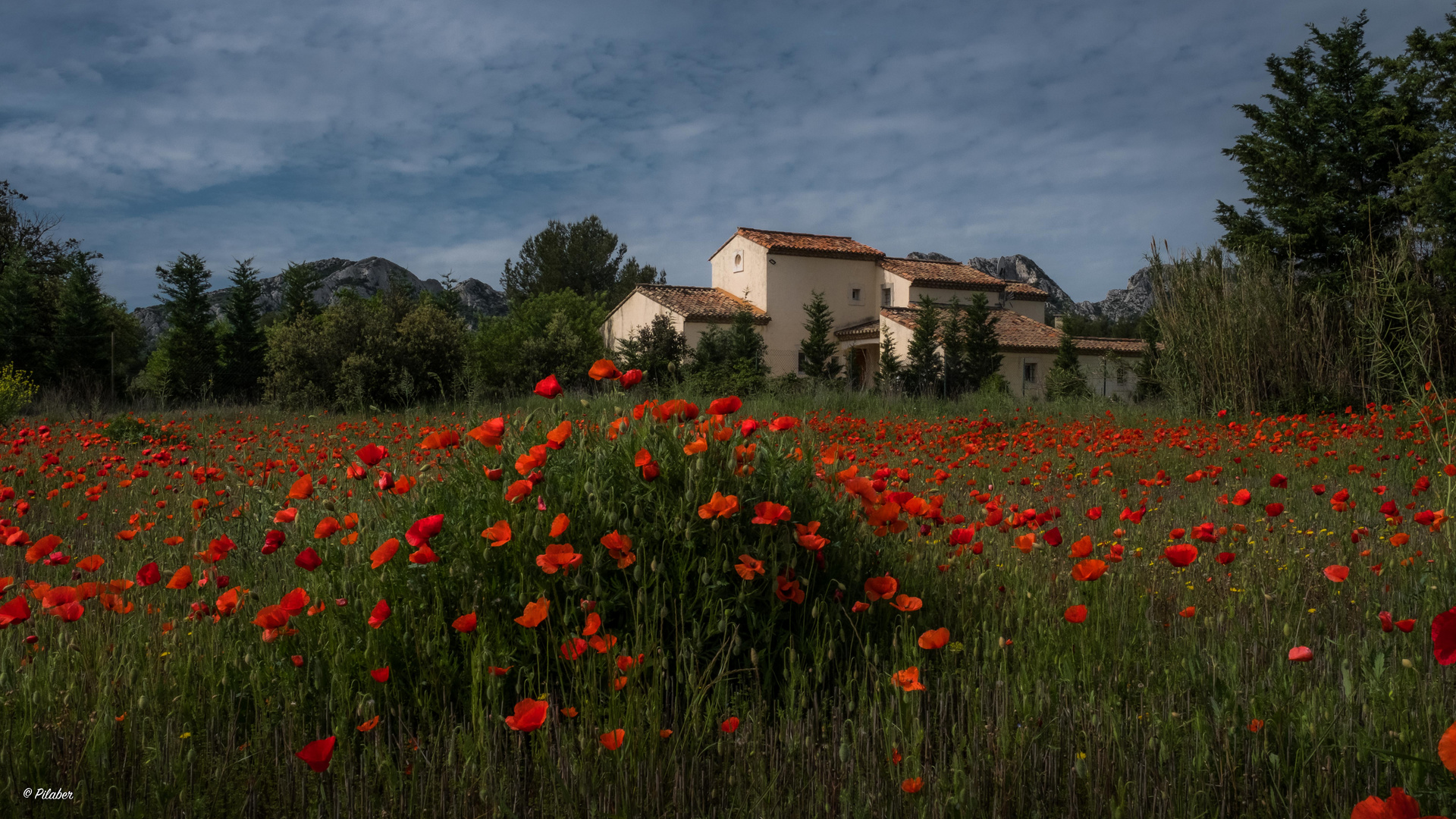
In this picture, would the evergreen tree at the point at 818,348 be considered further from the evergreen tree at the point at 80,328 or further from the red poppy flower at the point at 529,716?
the red poppy flower at the point at 529,716

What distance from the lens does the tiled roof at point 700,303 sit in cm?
3297

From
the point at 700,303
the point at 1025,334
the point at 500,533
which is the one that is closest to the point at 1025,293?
the point at 1025,334

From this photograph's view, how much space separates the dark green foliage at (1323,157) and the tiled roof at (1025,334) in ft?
42.5

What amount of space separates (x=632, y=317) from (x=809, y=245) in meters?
8.60

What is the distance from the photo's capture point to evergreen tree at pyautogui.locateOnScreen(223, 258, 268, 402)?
2536 centimetres

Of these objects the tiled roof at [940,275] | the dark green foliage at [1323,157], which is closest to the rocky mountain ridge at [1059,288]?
the tiled roof at [940,275]

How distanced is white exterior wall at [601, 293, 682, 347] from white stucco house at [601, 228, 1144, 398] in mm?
64

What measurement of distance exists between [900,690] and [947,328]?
28970 mm

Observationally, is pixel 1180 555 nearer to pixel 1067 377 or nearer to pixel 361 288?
pixel 1067 377

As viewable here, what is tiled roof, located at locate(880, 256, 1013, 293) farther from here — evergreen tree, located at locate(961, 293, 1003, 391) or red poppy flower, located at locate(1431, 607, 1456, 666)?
red poppy flower, located at locate(1431, 607, 1456, 666)

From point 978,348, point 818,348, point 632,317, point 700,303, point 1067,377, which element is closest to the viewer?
point 1067,377

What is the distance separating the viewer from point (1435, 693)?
203 centimetres

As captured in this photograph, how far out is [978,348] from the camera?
96.5ft

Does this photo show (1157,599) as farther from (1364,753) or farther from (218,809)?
(218,809)
